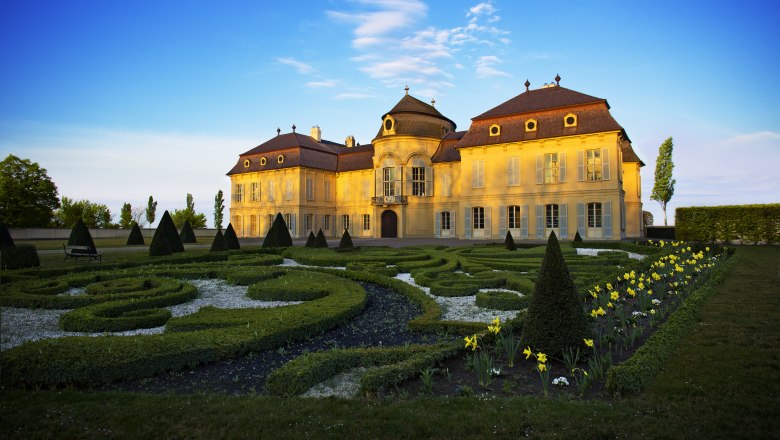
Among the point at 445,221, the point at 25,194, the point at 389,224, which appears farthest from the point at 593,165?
the point at 25,194

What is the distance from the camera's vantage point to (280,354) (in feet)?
19.1

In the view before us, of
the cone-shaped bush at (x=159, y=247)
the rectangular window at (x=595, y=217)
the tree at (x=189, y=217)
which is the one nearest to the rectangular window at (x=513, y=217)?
the rectangular window at (x=595, y=217)

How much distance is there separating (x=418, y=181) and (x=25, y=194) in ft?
110

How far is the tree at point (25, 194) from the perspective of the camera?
36875 mm

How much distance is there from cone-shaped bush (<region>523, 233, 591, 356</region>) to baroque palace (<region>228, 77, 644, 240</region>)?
2573 cm

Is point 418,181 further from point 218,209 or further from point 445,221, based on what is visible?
point 218,209

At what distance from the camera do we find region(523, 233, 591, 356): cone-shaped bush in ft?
16.4

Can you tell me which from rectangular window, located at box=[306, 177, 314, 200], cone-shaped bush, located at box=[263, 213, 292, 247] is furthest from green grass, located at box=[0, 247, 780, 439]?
rectangular window, located at box=[306, 177, 314, 200]

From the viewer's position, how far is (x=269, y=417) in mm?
3588

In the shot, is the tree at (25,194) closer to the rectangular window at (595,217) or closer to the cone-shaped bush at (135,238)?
the cone-shaped bush at (135,238)

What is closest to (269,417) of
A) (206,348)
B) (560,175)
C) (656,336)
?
(206,348)

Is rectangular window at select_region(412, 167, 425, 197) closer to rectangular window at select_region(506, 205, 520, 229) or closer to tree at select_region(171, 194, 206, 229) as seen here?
rectangular window at select_region(506, 205, 520, 229)

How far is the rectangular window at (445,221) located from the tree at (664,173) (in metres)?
26.0

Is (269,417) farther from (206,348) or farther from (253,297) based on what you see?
(253,297)
